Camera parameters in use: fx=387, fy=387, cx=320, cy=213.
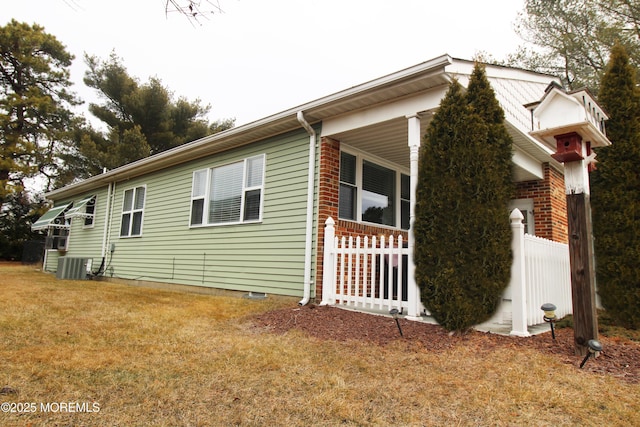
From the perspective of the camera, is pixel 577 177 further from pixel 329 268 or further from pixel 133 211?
pixel 133 211

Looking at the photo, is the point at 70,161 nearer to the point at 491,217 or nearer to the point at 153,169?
the point at 153,169

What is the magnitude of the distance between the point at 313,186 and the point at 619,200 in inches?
153

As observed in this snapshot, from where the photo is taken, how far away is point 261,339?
382 cm

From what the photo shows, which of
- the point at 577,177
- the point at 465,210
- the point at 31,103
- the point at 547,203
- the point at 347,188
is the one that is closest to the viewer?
the point at 577,177

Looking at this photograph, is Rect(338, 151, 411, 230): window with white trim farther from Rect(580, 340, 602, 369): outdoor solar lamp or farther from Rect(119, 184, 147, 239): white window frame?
Rect(119, 184, 147, 239): white window frame

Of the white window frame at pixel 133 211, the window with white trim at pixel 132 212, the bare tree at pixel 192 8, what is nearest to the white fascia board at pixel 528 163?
the bare tree at pixel 192 8

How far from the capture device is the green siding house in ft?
17.4

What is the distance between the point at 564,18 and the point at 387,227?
44.9 feet

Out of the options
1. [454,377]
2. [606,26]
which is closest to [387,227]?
[454,377]

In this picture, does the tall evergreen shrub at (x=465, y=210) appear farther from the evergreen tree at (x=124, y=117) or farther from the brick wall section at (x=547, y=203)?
the evergreen tree at (x=124, y=117)

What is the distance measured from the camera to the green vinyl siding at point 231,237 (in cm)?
630

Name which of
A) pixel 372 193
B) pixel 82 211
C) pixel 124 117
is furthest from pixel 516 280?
pixel 124 117

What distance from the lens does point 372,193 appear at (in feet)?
22.9

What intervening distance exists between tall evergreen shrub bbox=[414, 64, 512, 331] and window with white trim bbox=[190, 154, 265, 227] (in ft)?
11.6
